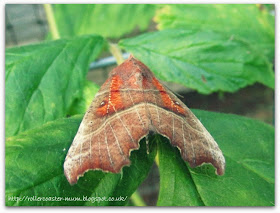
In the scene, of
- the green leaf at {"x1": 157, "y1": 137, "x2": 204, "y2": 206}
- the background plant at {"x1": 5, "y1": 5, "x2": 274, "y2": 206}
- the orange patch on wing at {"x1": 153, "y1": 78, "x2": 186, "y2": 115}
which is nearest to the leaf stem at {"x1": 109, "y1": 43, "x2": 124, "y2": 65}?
the background plant at {"x1": 5, "y1": 5, "x2": 274, "y2": 206}

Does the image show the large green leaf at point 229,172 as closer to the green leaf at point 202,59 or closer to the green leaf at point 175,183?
the green leaf at point 175,183

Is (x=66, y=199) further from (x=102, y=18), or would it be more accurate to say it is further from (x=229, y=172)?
(x=102, y=18)

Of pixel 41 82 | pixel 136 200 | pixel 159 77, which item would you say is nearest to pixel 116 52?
pixel 159 77

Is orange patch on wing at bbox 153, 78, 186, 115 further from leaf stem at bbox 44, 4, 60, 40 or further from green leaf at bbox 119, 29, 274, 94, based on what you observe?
leaf stem at bbox 44, 4, 60, 40

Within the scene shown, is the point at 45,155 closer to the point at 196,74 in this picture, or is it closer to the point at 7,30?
the point at 196,74

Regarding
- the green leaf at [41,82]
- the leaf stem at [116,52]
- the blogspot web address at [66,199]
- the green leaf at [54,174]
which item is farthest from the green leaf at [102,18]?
the blogspot web address at [66,199]

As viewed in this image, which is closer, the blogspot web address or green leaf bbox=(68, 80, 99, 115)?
the blogspot web address
